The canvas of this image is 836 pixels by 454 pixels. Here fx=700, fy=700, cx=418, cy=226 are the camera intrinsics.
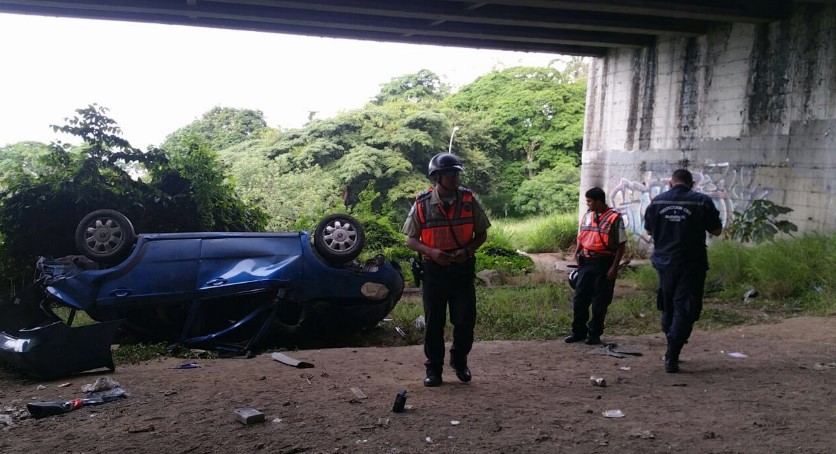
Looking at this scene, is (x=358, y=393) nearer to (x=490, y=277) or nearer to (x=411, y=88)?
(x=490, y=277)

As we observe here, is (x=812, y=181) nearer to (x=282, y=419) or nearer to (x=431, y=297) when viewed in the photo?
(x=431, y=297)

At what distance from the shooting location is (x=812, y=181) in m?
12.2

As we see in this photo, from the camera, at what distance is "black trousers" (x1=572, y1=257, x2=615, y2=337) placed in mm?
7062

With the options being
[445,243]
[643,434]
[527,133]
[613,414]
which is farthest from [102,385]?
[527,133]

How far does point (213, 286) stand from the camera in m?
7.17

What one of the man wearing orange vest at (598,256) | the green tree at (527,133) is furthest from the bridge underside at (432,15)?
the green tree at (527,133)

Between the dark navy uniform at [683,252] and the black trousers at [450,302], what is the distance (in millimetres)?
1843

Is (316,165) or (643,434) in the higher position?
(316,165)

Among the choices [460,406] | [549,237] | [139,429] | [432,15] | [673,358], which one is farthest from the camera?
[549,237]

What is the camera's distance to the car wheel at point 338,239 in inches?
298

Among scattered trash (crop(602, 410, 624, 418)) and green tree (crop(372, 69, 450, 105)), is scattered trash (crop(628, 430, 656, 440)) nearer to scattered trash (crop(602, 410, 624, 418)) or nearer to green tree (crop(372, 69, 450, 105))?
scattered trash (crop(602, 410, 624, 418))

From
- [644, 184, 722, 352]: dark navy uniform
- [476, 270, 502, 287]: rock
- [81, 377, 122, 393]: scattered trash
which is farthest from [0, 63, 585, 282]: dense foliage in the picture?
[644, 184, 722, 352]: dark navy uniform

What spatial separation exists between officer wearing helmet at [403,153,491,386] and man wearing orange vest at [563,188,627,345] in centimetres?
224

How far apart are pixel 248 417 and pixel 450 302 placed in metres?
1.72
